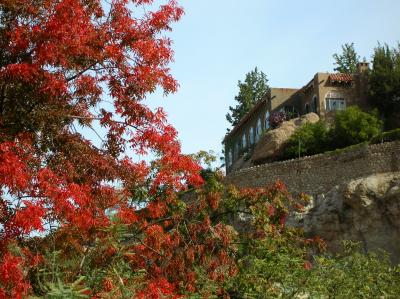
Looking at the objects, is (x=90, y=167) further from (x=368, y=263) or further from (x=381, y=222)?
(x=381, y=222)

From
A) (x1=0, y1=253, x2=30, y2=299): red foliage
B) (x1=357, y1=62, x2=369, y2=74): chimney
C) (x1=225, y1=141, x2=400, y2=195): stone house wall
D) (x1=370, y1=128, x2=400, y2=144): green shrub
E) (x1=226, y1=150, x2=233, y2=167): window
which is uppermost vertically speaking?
(x1=357, y1=62, x2=369, y2=74): chimney

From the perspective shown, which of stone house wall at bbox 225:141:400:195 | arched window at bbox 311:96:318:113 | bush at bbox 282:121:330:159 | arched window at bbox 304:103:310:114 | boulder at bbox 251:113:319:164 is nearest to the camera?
stone house wall at bbox 225:141:400:195

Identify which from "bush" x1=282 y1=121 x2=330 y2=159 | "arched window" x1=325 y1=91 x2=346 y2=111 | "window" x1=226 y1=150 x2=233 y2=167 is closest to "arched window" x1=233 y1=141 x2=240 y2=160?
"window" x1=226 y1=150 x2=233 y2=167

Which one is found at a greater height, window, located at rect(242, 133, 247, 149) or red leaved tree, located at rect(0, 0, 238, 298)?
window, located at rect(242, 133, 247, 149)

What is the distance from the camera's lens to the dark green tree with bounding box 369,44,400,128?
38103mm

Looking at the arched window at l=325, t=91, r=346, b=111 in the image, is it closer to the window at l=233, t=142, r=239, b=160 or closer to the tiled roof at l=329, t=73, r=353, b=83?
the tiled roof at l=329, t=73, r=353, b=83

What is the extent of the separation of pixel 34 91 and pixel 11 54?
0.57m

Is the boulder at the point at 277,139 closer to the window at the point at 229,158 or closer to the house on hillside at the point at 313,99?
the house on hillside at the point at 313,99

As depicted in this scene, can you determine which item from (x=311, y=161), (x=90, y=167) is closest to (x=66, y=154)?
(x=90, y=167)

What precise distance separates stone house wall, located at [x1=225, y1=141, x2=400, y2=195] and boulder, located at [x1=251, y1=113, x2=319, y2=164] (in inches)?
200

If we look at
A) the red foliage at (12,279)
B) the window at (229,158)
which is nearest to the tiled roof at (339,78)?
the window at (229,158)

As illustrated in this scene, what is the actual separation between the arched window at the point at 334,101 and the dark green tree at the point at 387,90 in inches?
72.9

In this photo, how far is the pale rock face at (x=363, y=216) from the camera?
2555cm

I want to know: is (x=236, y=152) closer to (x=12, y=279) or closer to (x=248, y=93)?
(x=248, y=93)
